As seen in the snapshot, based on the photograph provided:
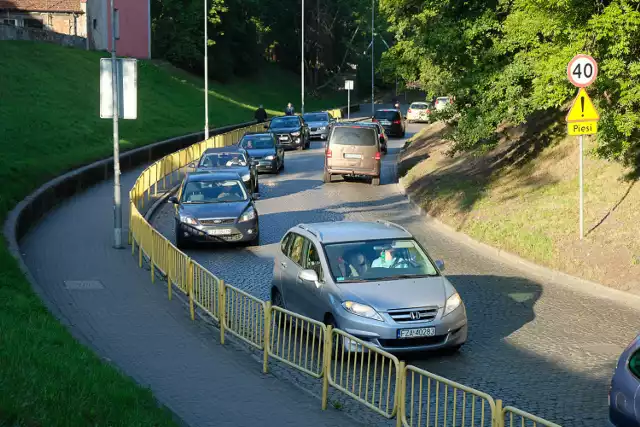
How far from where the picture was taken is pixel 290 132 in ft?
159

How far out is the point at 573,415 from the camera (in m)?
10.3

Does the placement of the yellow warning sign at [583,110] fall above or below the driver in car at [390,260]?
above

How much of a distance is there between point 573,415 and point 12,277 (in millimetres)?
9148

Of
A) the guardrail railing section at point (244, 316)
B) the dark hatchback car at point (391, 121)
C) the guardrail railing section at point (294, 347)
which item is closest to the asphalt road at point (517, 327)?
the guardrail railing section at point (294, 347)

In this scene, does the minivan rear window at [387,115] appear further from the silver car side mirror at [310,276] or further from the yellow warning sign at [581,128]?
the silver car side mirror at [310,276]

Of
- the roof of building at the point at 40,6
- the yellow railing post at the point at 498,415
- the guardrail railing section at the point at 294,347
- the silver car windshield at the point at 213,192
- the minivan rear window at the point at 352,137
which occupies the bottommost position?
the guardrail railing section at the point at 294,347

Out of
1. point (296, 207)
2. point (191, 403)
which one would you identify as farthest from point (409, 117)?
point (191, 403)

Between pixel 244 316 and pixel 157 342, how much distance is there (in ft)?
4.49

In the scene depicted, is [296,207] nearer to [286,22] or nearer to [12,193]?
[12,193]

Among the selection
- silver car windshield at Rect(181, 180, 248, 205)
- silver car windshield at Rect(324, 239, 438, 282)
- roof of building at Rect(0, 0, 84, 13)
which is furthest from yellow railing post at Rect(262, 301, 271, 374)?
roof of building at Rect(0, 0, 84, 13)

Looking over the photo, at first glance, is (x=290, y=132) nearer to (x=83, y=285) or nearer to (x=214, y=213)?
(x=214, y=213)

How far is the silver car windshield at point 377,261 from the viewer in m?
13.2

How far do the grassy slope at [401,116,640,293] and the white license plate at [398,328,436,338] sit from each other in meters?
5.69

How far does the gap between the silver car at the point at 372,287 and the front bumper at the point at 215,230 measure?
265 inches
